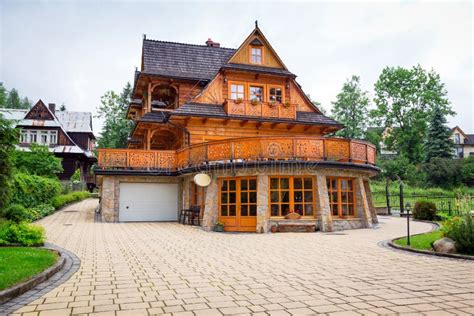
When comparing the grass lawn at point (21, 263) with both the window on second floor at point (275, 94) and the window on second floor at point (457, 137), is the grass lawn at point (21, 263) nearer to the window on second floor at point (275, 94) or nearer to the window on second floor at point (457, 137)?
the window on second floor at point (275, 94)

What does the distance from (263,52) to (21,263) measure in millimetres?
18311

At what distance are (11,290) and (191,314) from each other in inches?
113

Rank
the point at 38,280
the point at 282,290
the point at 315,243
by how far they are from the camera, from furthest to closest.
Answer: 1. the point at 315,243
2. the point at 38,280
3. the point at 282,290

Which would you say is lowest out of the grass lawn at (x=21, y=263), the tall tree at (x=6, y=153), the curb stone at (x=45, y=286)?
the curb stone at (x=45, y=286)

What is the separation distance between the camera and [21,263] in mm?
7797

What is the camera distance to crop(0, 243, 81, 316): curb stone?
17.6 feet

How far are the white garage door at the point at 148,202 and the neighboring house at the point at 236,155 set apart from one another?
53mm

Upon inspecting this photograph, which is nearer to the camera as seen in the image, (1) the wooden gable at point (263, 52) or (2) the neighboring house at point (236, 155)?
(2) the neighboring house at point (236, 155)

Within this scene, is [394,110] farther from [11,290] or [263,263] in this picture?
[11,290]

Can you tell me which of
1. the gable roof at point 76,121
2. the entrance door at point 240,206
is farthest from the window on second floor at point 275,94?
the gable roof at point 76,121

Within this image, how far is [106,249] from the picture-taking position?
10805mm

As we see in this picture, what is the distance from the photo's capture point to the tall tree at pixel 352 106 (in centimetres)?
5294

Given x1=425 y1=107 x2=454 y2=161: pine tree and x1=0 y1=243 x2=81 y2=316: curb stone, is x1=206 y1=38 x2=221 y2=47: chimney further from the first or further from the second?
x1=425 y1=107 x2=454 y2=161: pine tree

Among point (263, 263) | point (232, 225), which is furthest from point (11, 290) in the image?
point (232, 225)
